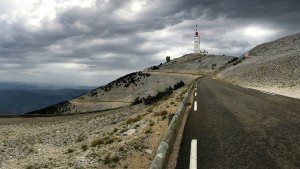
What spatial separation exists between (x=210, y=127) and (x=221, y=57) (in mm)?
118071

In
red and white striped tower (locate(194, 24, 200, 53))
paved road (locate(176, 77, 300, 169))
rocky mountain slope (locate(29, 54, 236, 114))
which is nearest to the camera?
paved road (locate(176, 77, 300, 169))

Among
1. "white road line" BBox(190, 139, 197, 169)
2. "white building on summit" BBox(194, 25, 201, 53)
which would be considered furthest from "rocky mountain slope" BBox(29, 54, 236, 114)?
"white road line" BBox(190, 139, 197, 169)

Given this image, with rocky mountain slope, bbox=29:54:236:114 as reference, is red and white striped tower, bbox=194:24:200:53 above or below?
above

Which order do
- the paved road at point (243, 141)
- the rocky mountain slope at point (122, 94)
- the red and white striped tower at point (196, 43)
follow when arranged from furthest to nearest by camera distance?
the red and white striped tower at point (196, 43) < the rocky mountain slope at point (122, 94) < the paved road at point (243, 141)

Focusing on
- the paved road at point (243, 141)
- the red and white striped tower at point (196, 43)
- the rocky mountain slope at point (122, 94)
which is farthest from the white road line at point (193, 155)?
the red and white striped tower at point (196, 43)

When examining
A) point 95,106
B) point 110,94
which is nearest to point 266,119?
point 95,106

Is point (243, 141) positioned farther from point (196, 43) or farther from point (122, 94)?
point (196, 43)

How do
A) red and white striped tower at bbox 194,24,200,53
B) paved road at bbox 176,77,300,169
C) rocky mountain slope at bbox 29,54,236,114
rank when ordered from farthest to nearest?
red and white striped tower at bbox 194,24,200,53 < rocky mountain slope at bbox 29,54,236,114 < paved road at bbox 176,77,300,169

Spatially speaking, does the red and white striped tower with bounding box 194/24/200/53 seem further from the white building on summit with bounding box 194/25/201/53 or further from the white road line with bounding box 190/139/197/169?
the white road line with bounding box 190/139/197/169

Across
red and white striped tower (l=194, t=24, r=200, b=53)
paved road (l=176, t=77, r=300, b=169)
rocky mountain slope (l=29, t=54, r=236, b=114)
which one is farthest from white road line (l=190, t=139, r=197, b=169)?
red and white striped tower (l=194, t=24, r=200, b=53)

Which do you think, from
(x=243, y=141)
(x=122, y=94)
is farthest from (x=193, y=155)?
(x=122, y=94)

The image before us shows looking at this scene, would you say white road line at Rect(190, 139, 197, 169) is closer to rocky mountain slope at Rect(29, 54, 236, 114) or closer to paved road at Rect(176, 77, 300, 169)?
paved road at Rect(176, 77, 300, 169)

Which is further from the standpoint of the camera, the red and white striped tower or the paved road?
the red and white striped tower

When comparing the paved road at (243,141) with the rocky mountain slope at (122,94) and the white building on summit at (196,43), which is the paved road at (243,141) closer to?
the rocky mountain slope at (122,94)
